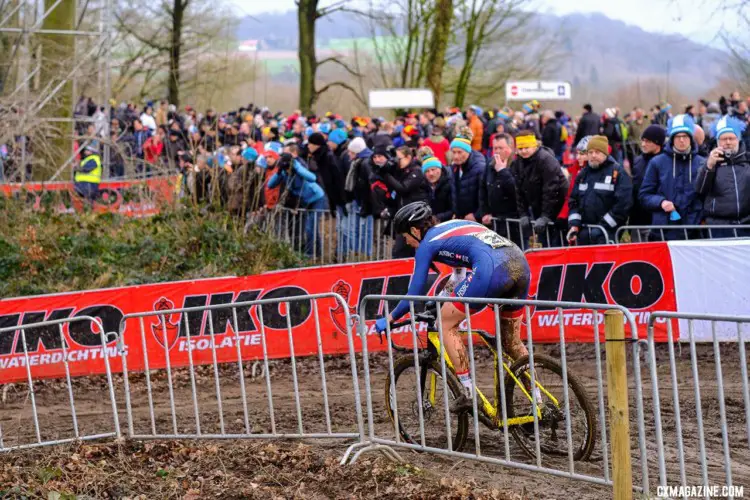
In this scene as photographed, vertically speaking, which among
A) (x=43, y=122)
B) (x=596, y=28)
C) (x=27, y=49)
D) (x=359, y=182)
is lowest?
(x=359, y=182)

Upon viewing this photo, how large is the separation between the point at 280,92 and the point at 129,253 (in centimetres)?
5393

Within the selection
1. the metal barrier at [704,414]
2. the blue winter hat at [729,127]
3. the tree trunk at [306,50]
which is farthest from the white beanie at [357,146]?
the tree trunk at [306,50]

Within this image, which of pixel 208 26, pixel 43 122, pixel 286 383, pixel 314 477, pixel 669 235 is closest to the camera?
pixel 314 477

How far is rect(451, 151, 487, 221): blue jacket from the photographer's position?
13055mm

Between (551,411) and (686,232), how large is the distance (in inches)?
200

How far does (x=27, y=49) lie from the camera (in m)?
20.0

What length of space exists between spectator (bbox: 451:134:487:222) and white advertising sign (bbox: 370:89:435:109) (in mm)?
14781

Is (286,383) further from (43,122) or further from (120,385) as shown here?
(43,122)

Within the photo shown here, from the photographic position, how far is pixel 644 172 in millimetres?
12227

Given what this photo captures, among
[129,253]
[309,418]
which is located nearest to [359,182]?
[129,253]

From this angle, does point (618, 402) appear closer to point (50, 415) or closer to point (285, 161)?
point (50, 415)

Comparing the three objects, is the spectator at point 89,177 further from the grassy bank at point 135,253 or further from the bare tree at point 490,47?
the bare tree at point 490,47

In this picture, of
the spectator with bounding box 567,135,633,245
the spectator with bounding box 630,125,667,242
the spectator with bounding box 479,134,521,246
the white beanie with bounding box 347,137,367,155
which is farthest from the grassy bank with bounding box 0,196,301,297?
the spectator with bounding box 630,125,667,242

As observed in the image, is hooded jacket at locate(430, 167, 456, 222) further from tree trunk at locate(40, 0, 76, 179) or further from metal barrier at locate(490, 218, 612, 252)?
tree trunk at locate(40, 0, 76, 179)
